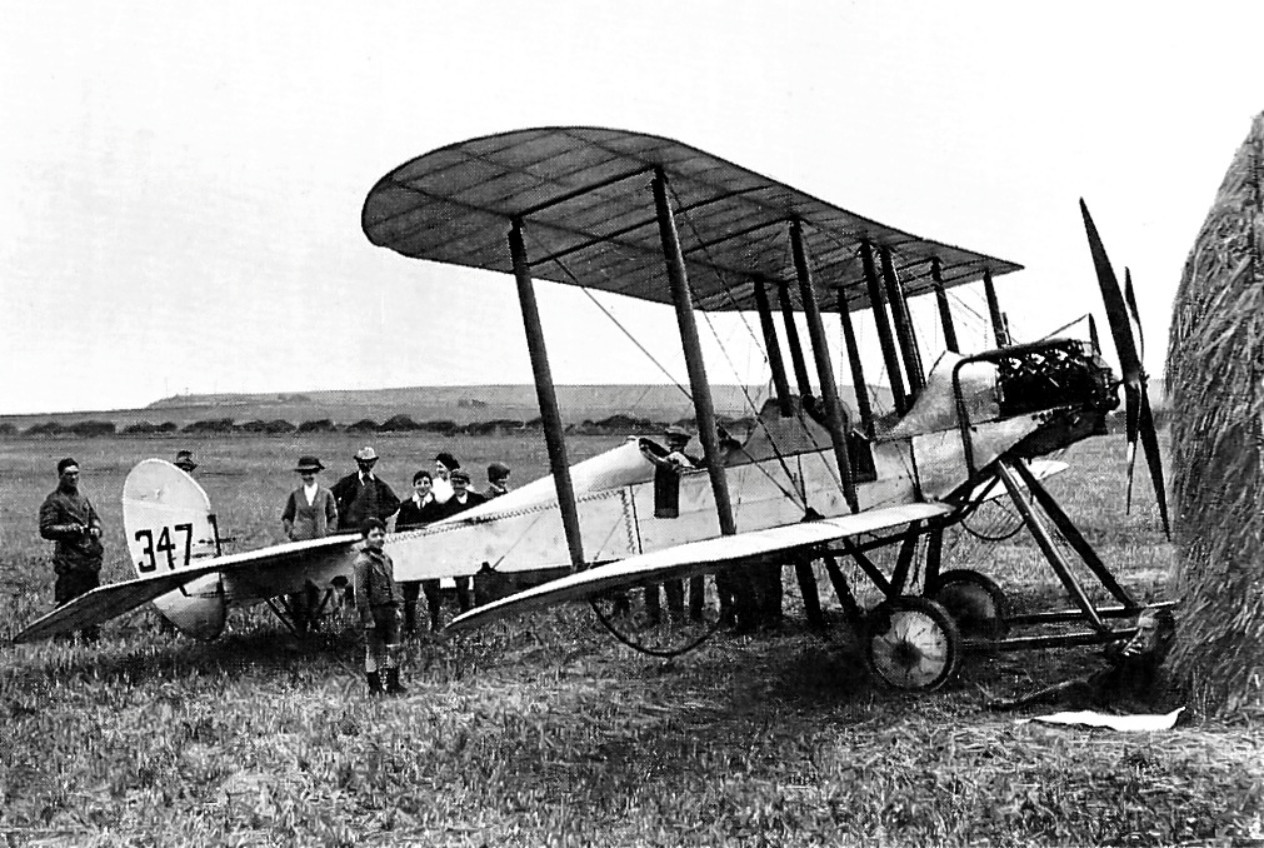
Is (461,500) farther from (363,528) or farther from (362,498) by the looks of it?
(363,528)

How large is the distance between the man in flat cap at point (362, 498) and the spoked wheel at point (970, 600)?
16.1ft

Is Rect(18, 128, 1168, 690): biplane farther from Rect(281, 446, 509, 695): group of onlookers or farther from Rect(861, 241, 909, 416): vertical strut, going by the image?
Rect(281, 446, 509, 695): group of onlookers

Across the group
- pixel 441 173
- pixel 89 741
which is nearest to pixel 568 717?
pixel 89 741

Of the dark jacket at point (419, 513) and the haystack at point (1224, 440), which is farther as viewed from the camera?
the dark jacket at point (419, 513)

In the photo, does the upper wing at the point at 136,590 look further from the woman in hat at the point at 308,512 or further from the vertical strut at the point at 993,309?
the vertical strut at the point at 993,309

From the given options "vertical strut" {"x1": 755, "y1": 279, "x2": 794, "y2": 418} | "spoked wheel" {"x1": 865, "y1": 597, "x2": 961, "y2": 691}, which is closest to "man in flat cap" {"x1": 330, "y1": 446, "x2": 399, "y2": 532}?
"vertical strut" {"x1": 755, "y1": 279, "x2": 794, "y2": 418}

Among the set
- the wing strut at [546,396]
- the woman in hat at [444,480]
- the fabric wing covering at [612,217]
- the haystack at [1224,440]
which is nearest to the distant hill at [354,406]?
the woman in hat at [444,480]

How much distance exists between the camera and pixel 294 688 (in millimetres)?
6922

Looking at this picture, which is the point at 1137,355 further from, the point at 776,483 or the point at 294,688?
the point at 294,688

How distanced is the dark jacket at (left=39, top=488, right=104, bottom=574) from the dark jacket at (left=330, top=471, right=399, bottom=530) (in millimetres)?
2050

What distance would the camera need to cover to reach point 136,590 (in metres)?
7.13

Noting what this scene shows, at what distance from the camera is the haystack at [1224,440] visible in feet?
14.3

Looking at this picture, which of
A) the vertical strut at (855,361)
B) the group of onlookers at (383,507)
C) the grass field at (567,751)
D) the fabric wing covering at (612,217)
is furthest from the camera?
the group of onlookers at (383,507)

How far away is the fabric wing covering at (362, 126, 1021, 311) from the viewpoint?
5.46m
